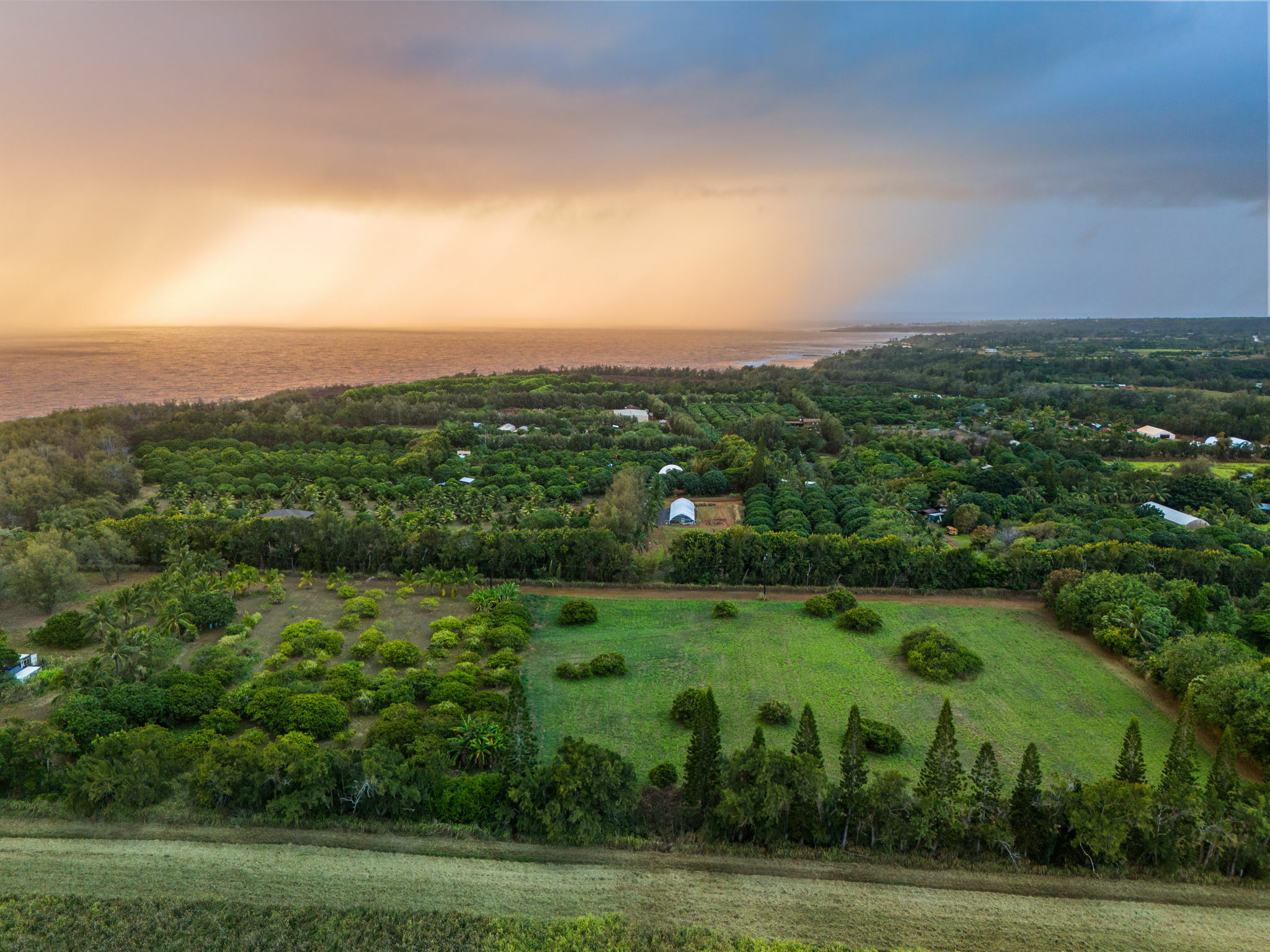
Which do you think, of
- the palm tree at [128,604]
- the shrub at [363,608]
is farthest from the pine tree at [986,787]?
the palm tree at [128,604]

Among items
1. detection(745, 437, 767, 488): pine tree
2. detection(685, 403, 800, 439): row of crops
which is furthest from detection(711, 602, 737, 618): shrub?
detection(685, 403, 800, 439): row of crops

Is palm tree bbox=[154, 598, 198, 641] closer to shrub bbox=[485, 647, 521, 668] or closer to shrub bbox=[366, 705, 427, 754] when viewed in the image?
shrub bbox=[366, 705, 427, 754]

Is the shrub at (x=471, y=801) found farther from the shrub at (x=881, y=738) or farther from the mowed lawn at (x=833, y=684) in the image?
the shrub at (x=881, y=738)

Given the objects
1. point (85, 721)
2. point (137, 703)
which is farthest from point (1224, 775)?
point (85, 721)

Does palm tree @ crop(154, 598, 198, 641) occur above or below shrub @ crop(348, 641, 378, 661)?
above

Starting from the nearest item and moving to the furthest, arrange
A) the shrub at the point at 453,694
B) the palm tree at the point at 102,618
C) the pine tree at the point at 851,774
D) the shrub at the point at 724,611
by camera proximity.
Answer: the pine tree at the point at 851,774, the shrub at the point at 453,694, the palm tree at the point at 102,618, the shrub at the point at 724,611

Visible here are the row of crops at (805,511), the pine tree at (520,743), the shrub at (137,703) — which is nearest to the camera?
the pine tree at (520,743)
